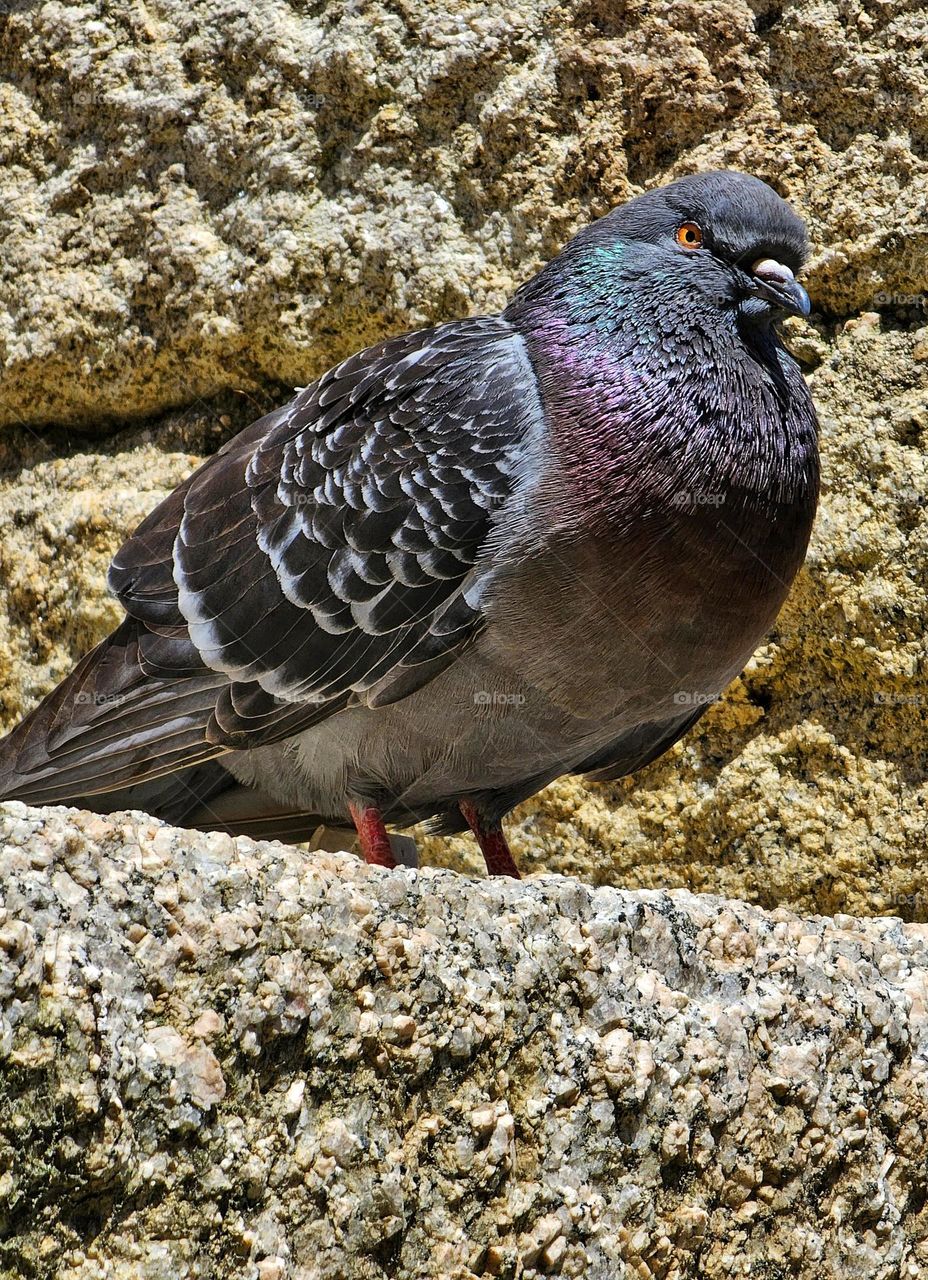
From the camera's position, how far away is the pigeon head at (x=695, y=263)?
353 cm

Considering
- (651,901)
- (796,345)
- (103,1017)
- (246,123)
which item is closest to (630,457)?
(651,901)

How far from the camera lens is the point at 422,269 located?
177 inches

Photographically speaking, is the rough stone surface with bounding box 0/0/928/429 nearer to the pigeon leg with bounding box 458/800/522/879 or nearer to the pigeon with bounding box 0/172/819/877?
the pigeon with bounding box 0/172/819/877

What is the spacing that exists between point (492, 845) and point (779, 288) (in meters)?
1.76

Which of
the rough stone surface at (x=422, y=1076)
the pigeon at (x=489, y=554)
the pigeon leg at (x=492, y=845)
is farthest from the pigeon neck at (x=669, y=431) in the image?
the pigeon leg at (x=492, y=845)

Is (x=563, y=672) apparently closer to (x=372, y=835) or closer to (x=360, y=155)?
(x=372, y=835)

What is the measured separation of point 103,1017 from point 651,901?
1.18m

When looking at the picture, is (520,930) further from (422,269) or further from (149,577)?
(422,269)

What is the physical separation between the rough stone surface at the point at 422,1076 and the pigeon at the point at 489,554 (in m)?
0.80

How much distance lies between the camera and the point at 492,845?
4020mm

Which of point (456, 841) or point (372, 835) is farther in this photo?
point (456, 841)

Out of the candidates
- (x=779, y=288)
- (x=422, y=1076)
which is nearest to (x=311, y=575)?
(x=779, y=288)

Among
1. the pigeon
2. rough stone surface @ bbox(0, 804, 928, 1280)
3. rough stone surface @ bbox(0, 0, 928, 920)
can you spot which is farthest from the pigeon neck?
rough stone surface @ bbox(0, 804, 928, 1280)

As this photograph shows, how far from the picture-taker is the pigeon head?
11.6ft
